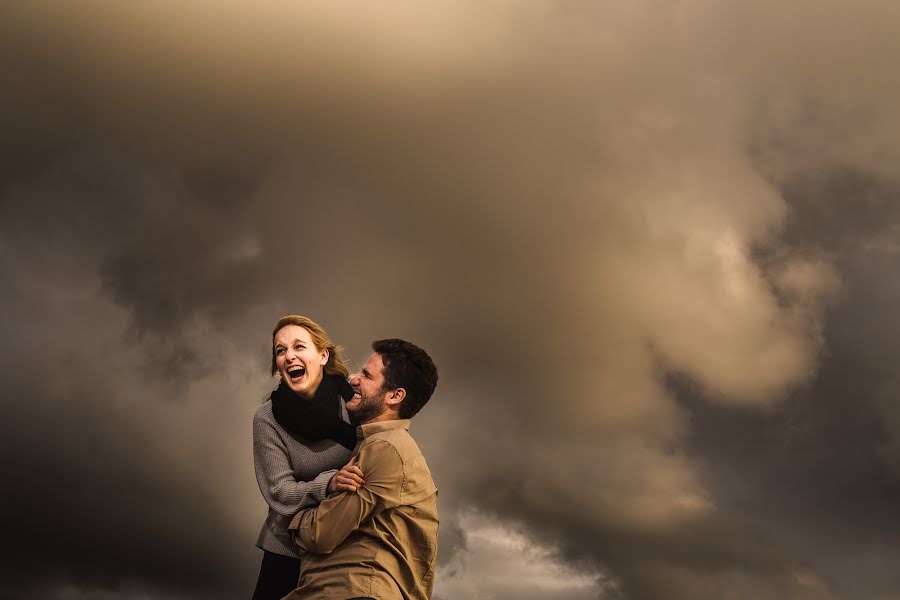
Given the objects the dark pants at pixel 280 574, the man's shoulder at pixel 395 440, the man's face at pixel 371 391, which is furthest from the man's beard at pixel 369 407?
the dark pants at pixel 280 574

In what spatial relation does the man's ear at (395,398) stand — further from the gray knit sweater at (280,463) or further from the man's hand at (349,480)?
the gray knit sweater at (280,463)

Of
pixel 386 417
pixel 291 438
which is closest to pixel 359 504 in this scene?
pixel 386 417

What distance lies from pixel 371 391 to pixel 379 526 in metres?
1.50

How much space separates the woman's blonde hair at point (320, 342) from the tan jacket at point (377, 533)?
188 centimetres

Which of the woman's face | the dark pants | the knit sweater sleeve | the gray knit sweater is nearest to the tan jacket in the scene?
the knit sweater sleeve

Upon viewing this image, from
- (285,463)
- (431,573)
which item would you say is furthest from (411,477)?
(285,463)

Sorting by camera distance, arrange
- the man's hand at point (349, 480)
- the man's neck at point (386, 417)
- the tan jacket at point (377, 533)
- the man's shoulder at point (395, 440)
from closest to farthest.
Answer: the tan jacket at point (377, 533), the man's hand at point (349, 480), the man's shoulder at point (395, 440), the man's neck at point (386, 417)

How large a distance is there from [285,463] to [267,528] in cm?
79

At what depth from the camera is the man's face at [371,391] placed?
9.29 m

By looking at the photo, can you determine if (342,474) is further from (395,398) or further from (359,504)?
(395,398)

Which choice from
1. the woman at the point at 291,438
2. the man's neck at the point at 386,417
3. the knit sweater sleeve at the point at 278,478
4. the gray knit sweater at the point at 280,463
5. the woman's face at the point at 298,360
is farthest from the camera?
the woman's face at the point at 298,360

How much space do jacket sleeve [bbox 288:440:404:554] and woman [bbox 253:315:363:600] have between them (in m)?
1.10

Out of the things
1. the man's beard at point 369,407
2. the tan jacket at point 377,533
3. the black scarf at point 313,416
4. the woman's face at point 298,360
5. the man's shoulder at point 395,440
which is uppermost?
the woman's face at point 298,360

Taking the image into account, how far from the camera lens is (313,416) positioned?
9.80m
